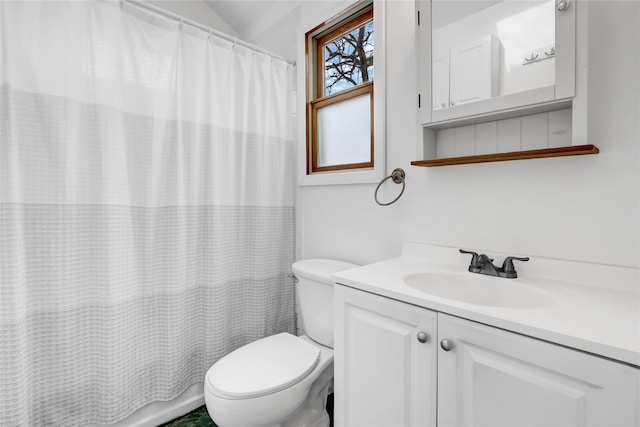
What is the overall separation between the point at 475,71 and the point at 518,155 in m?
0.37

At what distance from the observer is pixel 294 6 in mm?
1966

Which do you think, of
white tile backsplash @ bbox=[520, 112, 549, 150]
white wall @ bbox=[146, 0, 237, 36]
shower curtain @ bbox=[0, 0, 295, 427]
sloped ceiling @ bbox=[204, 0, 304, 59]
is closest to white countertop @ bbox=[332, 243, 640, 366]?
white tile backsplash @ bbox=[520, 112, 549, 150]

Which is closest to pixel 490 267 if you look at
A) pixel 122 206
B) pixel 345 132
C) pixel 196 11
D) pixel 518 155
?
pixel 518 155

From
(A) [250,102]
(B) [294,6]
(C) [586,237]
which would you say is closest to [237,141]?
(A) [250,102]

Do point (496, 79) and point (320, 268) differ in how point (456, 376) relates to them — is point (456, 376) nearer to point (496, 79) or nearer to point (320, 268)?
point (320, 268)

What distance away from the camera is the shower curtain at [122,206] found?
1.16m

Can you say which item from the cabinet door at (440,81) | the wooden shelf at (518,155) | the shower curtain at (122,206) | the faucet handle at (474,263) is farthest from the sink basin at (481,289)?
the shower curtain at (122,206)

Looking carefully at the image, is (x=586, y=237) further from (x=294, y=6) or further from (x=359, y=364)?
(x=294, y=6)

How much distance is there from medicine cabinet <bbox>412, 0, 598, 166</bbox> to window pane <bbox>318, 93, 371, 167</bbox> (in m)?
0.42

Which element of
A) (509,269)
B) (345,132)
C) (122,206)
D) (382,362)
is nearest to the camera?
(382,362)

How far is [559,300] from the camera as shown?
0.86 meters

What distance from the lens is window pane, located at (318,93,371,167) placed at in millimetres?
1682

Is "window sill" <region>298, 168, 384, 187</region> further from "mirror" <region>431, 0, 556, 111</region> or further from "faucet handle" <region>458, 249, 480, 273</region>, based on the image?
"faucet handle" <region>458, 249, 480, 273</region>

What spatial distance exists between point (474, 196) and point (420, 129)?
0.35 metres
